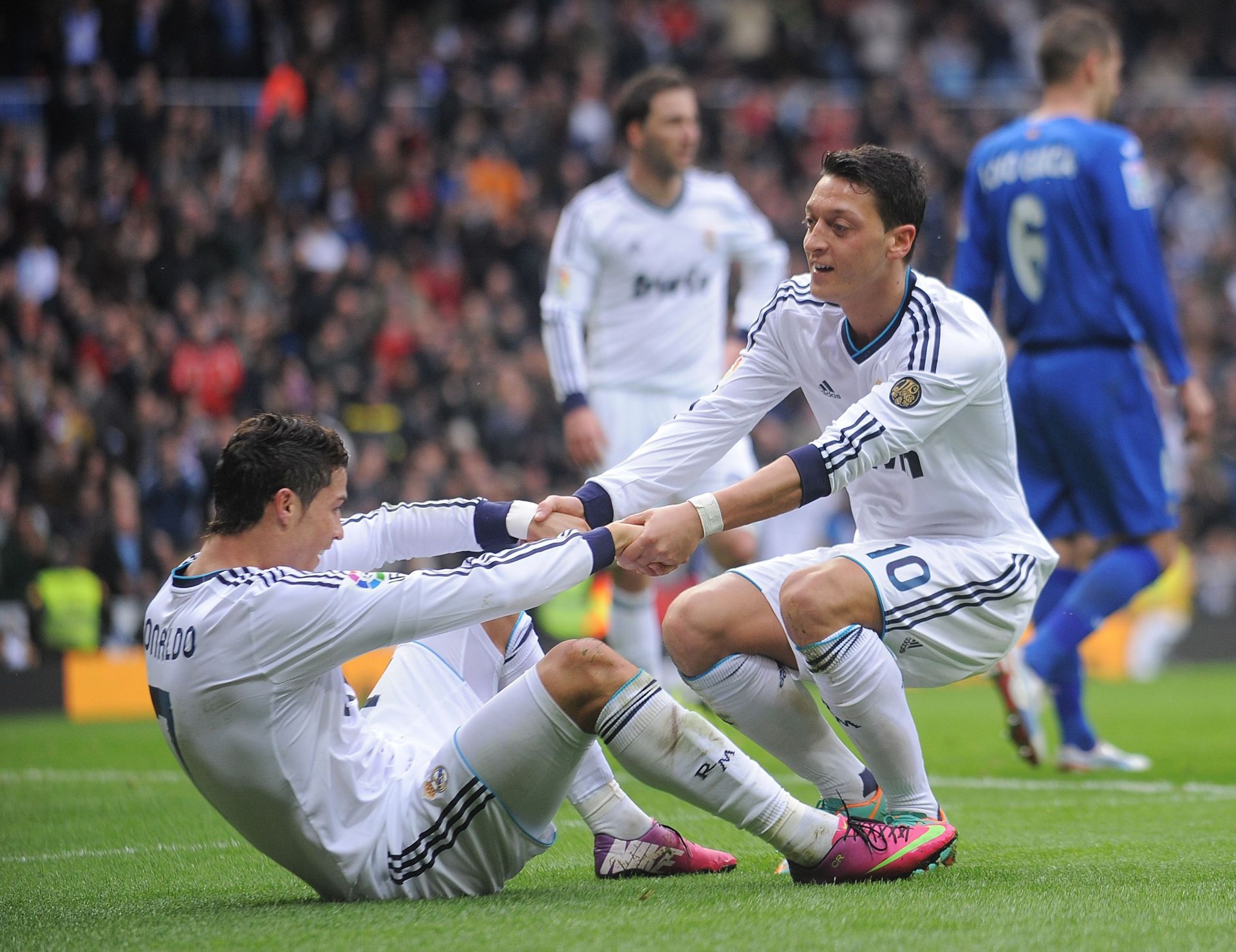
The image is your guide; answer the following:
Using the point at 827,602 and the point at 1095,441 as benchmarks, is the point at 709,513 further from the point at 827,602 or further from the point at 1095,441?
the point at 1095,441

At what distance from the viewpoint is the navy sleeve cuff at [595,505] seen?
4.23 meters

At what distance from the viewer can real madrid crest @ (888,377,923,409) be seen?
12.7ft

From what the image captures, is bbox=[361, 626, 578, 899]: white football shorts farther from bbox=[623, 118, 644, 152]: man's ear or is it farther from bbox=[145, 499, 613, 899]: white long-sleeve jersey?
bbox=[623, 118, 644, 152]: man's ear

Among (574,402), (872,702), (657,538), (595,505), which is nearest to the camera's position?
(872,702)

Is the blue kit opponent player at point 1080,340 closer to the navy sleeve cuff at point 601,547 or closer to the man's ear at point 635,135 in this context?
the man's ear at point 635,135

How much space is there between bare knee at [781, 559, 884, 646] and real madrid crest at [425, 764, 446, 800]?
0.93 metres

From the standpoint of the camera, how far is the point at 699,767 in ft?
11.2

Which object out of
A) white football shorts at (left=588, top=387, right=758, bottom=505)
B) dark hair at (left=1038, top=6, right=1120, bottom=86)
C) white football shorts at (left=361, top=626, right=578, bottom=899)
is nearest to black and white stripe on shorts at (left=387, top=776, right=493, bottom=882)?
white football shorts at (left=361, top=626, right=578, bottom=899)

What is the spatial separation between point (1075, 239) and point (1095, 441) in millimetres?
827

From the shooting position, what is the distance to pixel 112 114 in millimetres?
13812

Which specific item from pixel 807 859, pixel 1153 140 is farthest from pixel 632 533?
pixel 1153 140

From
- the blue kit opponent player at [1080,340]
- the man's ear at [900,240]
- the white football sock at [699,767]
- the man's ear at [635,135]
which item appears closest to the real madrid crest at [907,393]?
the man's ear at [900,240]

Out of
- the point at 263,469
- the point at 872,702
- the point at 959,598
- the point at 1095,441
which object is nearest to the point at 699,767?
the point at 872,702

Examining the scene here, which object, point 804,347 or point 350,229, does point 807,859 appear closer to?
point 804,347
